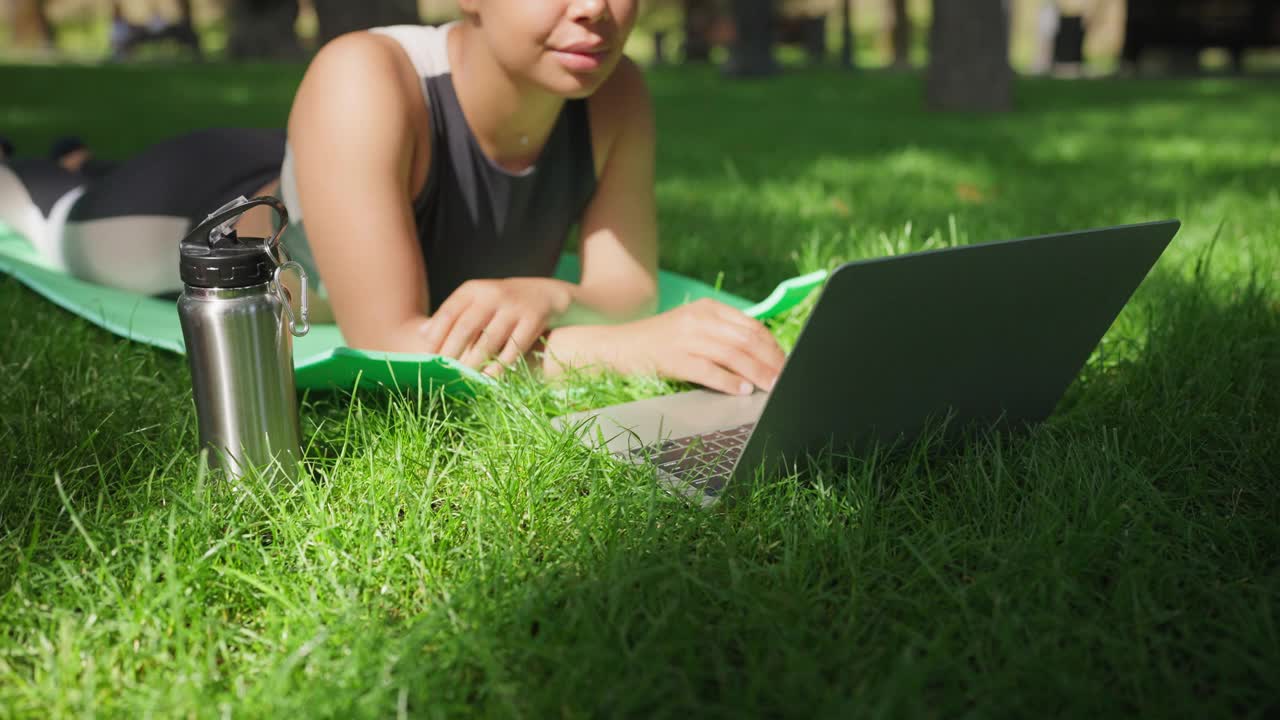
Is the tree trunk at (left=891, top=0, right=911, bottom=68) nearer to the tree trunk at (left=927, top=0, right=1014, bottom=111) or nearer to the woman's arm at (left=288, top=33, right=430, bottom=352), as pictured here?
the tree trunk at (left=927, top=0, right=1014, bottom=111)

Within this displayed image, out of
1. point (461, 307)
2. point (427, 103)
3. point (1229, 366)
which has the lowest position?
point (1229, 366)

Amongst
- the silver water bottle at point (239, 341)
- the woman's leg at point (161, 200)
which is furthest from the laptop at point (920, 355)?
the woman's leg at point (161, 200)

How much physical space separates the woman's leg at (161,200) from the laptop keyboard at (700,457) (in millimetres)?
1597

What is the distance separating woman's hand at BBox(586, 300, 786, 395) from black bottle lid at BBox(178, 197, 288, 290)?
0.90m

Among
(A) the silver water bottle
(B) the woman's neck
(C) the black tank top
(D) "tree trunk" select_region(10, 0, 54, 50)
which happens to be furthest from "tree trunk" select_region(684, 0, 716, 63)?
(A) the silver water bottle

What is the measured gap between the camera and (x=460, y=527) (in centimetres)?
150

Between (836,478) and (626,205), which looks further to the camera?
(626,205)

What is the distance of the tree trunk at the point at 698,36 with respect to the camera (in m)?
19.3

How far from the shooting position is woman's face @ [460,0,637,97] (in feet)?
6.36

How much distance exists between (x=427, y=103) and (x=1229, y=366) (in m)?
1.75

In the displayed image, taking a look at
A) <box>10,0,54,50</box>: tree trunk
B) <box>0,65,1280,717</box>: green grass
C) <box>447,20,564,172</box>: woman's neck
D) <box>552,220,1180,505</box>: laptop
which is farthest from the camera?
<box>10,0,54,50</box>: tree trunk

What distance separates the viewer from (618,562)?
1.35 metres

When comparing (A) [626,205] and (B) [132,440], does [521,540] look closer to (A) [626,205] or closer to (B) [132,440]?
(B) [132,440]

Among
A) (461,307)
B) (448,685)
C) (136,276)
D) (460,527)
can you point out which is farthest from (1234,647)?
(136,276)
